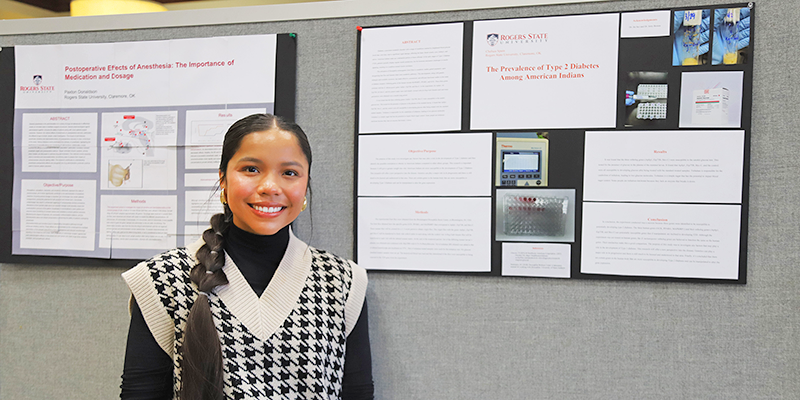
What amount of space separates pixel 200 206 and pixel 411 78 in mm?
638

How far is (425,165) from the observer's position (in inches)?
42.7

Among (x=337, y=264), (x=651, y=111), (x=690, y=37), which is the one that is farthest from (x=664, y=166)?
(x=337, y=264)

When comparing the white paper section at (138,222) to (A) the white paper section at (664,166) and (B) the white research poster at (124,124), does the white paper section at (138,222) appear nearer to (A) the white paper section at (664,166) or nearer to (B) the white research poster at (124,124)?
(B) the white research poster at (124,124)

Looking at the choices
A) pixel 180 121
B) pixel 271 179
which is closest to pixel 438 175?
pixel 271 179

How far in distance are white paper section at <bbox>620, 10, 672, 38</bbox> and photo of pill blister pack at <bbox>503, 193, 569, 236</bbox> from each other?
42 cm

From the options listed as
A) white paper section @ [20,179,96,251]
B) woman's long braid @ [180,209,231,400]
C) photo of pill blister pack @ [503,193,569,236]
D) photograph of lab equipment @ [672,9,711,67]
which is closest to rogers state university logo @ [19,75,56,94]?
white paper section @ [20,179,96,251]

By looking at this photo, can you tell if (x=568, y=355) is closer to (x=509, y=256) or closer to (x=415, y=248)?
(x=509, y=256)

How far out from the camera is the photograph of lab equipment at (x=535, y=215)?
3.40ft

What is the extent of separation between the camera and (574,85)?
3.41ft

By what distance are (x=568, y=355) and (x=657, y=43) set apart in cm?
76

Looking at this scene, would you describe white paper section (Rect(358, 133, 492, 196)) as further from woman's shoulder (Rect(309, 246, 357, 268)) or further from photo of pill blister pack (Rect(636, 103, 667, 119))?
photo of pill blister pack (Rect(636, 103, 667, 119))

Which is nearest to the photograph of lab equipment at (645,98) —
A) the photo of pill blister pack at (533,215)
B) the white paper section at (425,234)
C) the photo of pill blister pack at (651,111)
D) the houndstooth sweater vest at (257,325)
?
the photo of pill blister pack at (651,111)

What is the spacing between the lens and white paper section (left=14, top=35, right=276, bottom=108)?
114 centimetres

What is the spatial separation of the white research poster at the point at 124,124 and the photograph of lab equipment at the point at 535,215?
0.65 meters
